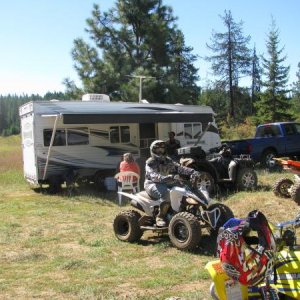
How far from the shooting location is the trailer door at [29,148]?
14547 mm

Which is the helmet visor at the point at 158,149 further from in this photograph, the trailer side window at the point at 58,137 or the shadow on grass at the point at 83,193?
the trailer side window at the point at 58,137

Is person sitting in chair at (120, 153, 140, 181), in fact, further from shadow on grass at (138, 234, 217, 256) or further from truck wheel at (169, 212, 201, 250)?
truck wheel at (169, 212, 201, 250)

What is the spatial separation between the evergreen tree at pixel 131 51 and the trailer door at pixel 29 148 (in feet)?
46.5

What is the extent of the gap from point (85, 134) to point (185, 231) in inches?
370

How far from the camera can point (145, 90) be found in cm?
2842

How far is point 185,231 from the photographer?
6.76 m

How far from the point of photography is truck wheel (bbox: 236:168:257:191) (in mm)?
11930

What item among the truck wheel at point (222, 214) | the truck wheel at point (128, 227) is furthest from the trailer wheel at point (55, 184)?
the truck wheel at point (222, 214)

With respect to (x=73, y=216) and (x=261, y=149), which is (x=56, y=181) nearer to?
(x=73, y=216)

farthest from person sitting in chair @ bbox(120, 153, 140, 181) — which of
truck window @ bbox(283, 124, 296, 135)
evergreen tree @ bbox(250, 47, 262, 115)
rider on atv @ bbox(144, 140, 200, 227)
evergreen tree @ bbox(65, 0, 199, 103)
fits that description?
evergreen tree @ bbox(250, 47, 262, 115)

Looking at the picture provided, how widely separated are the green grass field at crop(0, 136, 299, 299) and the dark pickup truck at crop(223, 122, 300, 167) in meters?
5.27

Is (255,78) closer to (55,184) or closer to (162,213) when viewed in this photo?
(55,184)

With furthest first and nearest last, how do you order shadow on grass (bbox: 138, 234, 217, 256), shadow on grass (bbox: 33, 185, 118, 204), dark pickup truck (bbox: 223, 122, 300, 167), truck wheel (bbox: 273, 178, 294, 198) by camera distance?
dark pickup truck (bbox: 223, 122, 300, 167) < shadow on grass (bbox: 33, 185, 118, 204) < truck wheel (bbox: 273, 178, 294, 198) < shadow on grass (bbox: 138, 234, 217, 256)

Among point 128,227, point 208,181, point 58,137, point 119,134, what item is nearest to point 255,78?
point 119,134
